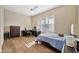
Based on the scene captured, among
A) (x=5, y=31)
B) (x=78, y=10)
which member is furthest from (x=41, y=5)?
(x=5, y=31)

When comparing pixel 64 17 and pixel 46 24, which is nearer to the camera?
pixel 64 17

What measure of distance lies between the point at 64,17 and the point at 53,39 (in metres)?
0.43

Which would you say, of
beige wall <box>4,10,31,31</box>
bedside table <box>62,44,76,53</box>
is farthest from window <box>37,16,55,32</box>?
bedside table <box>62,44,76,53</box>

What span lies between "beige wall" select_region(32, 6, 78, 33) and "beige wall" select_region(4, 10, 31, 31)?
0.36 metres

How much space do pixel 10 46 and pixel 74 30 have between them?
1.13 meters

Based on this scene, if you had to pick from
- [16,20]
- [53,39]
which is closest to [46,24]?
[53,39]

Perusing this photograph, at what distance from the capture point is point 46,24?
5.46 feet

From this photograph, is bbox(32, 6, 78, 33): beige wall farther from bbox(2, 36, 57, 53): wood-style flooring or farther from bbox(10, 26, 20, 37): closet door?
bbox(10, 26, 20, 37): closet door

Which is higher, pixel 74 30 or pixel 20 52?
pixel 74 30

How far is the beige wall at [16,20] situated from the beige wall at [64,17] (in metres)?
→ 0.36

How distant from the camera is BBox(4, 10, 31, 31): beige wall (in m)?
1.57

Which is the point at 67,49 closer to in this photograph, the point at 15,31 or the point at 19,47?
the point at 19,47
